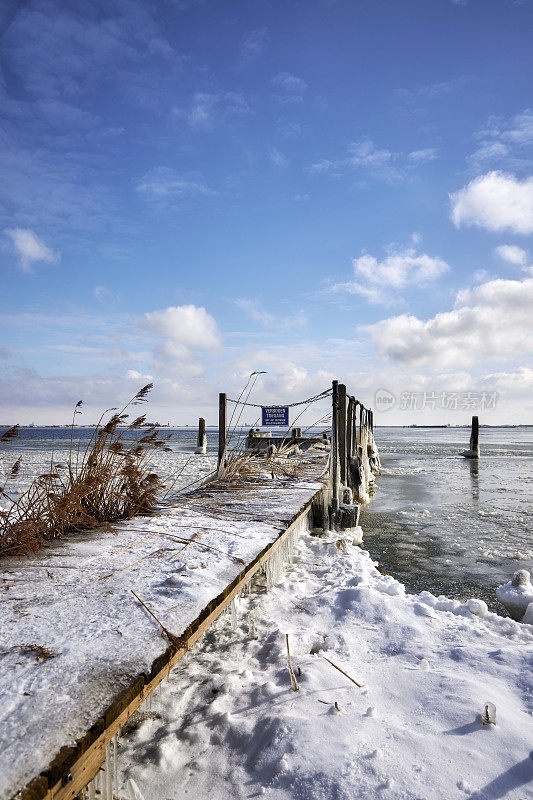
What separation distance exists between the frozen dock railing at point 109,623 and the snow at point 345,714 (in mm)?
229

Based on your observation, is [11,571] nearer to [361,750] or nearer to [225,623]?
[225,623]

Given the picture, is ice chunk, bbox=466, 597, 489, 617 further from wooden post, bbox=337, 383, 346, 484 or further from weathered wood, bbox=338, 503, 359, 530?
wooden post, bbox=337, 383, 346, 484

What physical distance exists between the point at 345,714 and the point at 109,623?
119 cm

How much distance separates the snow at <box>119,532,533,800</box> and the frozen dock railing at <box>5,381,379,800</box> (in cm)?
23

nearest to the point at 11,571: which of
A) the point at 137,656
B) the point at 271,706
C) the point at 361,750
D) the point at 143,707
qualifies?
the point at 143,707

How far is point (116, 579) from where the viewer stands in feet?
8.65

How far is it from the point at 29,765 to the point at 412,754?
1.44 metres

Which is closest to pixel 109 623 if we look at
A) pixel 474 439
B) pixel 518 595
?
pixel 518 595

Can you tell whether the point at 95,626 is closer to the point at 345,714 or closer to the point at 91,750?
the point at 91,750

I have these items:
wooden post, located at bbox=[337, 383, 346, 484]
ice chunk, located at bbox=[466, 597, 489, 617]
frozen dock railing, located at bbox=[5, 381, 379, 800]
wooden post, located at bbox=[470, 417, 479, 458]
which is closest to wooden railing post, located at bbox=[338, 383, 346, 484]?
wooden post, located at bbox=[337, 383, 346, 484]

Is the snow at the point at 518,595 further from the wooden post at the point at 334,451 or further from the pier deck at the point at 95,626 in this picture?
the wooden post at the point at 334,451

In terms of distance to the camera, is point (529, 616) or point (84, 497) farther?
point (84, 497)

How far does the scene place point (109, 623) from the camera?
2.04 m

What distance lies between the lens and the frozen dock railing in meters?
1.27
